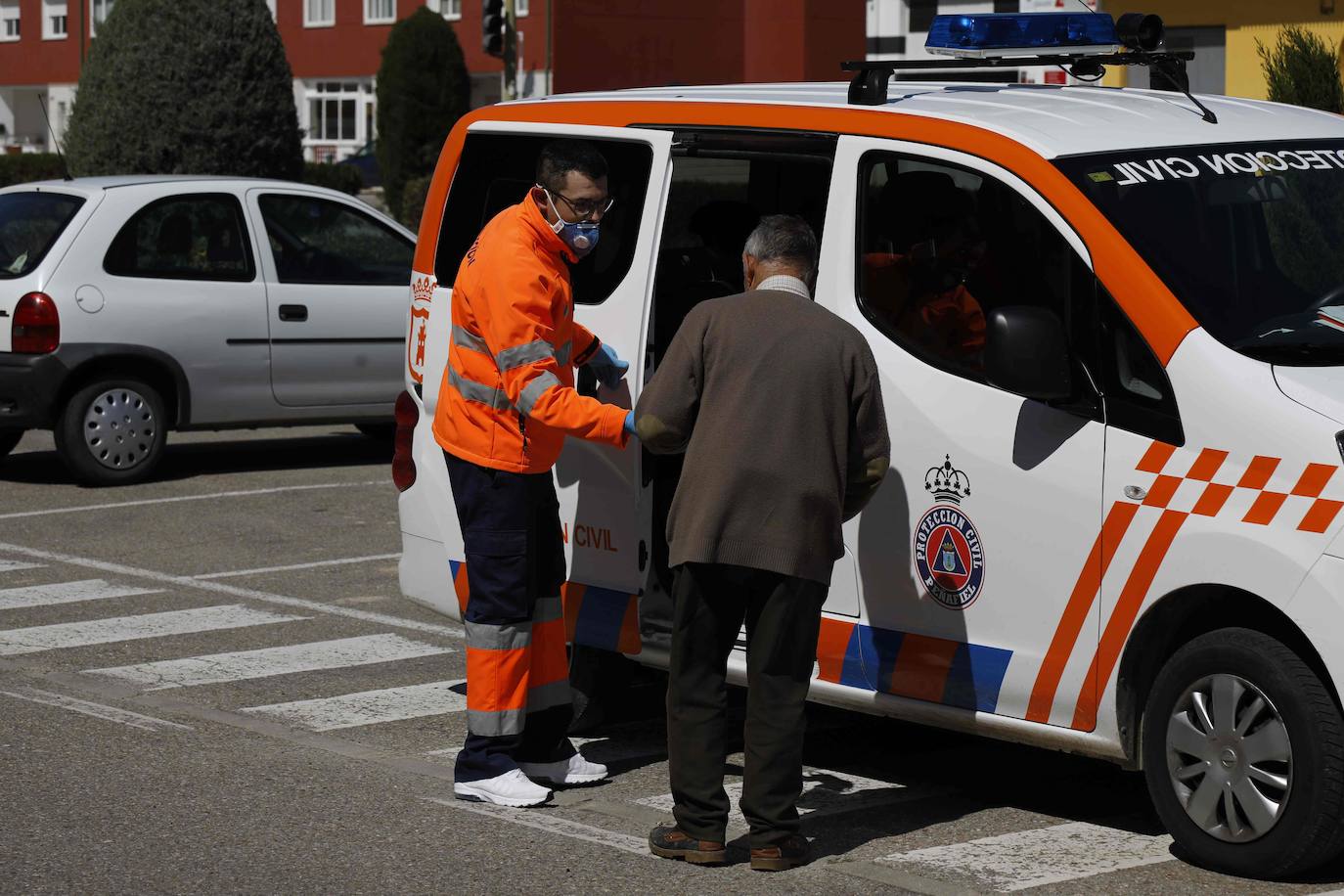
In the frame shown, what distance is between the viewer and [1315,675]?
17.2 ft

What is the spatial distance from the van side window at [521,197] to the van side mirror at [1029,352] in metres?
1.58

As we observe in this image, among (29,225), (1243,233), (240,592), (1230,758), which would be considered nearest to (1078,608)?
(1230,758)

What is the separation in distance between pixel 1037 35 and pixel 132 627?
15.0 feet

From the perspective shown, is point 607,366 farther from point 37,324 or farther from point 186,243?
point 186,243

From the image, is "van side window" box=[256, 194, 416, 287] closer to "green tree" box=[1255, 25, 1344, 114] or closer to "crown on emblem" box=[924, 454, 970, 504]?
"green tree" box=[1255, 25, 1344, 114]

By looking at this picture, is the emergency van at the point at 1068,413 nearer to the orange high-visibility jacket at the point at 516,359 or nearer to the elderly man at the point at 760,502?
the elderly man at the point at 760,502

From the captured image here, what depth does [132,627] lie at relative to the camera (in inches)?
353

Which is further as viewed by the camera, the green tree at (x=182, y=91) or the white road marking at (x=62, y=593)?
the green tree at (x=182, y=91)

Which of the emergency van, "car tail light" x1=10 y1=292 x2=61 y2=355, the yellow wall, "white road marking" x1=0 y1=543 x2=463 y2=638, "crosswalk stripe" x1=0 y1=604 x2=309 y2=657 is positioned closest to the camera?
the emergency van

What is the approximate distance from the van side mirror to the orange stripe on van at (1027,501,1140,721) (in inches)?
14.1

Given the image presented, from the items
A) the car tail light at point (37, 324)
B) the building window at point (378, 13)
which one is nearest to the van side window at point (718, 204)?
the car tail light at point (37, 324)

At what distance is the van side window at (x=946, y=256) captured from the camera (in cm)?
595

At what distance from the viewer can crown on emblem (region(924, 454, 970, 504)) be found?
19.1ft

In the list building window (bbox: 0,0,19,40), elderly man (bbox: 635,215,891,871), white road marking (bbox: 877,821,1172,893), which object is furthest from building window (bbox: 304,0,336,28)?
white road marking (bbox: 877,821,1172,893)
